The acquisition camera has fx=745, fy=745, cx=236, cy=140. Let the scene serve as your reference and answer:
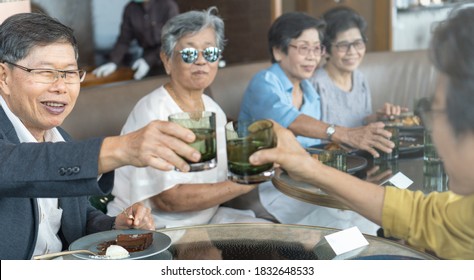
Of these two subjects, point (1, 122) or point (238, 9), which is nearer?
point (1, 122)

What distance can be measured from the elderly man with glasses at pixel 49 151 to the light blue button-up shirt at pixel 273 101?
1.15 meters

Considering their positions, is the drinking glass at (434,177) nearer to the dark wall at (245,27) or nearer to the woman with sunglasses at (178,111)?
the woman with sunglasses at (178,111)

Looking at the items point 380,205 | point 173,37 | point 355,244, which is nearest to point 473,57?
point 380,205

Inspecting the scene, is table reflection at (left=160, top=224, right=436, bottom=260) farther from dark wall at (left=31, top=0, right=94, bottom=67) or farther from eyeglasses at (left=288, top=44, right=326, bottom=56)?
dark wall at (left=31, top=0, right=94, bottom=67)

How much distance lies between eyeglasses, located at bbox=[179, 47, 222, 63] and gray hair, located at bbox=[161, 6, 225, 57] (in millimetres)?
50

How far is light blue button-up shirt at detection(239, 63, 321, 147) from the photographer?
2.93m

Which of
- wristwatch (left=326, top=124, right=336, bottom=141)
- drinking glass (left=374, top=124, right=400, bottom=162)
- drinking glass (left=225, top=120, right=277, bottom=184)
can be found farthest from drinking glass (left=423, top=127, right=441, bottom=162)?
drinking glass (left=225, top=120, right=277, bottom=184)

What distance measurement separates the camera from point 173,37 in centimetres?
262

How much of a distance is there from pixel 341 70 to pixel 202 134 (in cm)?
208

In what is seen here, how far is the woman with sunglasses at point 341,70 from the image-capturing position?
11.0 feet

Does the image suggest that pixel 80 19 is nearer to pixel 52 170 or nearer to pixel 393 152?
pixel 393 152

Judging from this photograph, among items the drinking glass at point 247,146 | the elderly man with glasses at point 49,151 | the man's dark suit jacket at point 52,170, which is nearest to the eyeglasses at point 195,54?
the elderly man with glasses at point 49,151

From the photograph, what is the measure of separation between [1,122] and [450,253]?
3.32 ft
